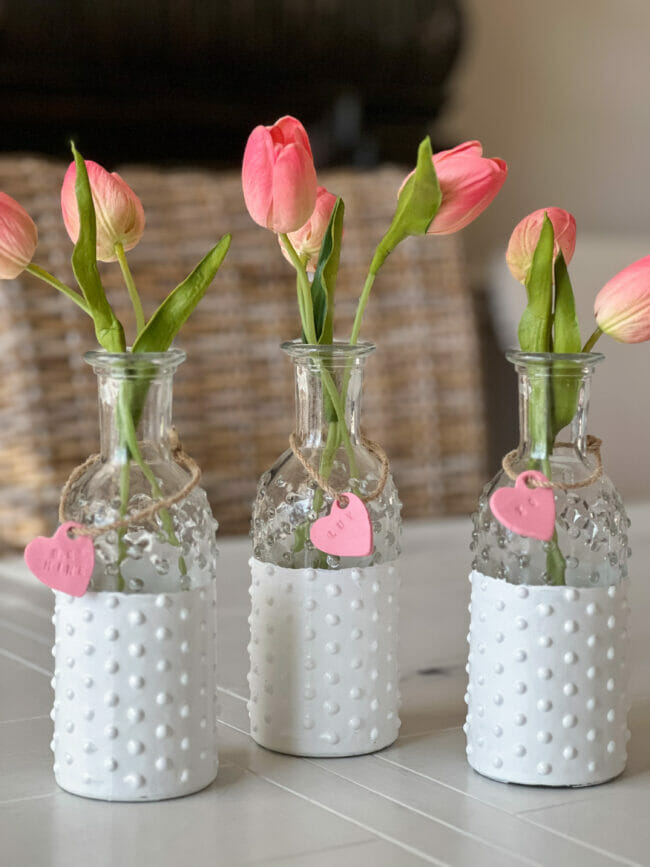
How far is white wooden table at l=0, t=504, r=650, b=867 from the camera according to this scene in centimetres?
54

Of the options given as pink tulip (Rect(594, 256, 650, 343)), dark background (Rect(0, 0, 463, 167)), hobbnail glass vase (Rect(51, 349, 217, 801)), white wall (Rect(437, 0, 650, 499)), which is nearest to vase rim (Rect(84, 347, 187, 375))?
hobbnail glass vase (Rect(51, 349, 217, 801))

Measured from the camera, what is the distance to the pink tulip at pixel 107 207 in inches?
23.9

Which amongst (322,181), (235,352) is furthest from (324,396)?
(322,181)

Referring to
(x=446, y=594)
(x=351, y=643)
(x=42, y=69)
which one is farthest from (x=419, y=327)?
(x=351, y=643)

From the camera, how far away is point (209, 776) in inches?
24.4

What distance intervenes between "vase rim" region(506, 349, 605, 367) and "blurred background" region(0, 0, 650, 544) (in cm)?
123

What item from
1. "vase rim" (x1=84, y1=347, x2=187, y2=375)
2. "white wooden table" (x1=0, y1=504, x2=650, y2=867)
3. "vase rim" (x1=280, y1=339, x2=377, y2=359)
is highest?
"vase rim" (x1=280, y1=339, x2=377, y2=359)

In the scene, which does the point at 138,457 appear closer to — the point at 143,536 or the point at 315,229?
the point at 143,536

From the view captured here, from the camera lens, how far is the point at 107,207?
61cm

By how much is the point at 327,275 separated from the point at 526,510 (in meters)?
0.15

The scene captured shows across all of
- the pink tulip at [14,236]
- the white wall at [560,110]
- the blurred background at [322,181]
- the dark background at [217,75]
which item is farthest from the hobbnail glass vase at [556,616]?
the white wall at [560,110]

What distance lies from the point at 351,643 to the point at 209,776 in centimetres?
10

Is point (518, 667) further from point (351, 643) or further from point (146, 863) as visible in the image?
point (146, 863)

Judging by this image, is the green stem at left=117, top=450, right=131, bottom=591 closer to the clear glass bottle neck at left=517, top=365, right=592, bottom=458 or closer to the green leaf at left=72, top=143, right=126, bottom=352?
the green leaf at left=72, top=143, right=126, bottom=352
